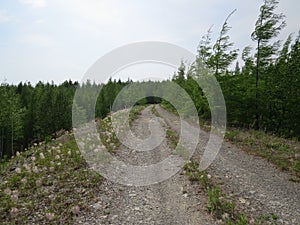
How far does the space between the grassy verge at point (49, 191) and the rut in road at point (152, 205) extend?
36 cm

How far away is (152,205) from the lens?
5238 millimetres

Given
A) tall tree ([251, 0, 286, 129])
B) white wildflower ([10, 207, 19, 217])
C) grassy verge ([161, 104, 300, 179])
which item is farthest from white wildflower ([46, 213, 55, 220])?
tall tree ([251, 0, 286, 129])

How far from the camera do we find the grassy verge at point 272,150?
7883 millimetres

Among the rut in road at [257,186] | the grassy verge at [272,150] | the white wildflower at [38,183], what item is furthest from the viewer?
the grassy verge at [272,150]

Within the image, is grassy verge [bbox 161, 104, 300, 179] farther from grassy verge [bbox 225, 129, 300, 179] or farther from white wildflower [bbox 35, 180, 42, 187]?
white wildflower [bbox 35, 180, 42, 187]

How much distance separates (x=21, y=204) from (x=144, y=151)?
5.21 metres

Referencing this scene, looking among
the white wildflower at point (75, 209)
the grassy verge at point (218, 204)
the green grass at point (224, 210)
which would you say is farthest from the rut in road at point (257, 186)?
the white wildflower at point (75, 209)

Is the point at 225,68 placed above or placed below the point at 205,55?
below

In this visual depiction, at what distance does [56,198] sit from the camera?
5379mm

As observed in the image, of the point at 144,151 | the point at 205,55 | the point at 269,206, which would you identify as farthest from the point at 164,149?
the point at 205,55

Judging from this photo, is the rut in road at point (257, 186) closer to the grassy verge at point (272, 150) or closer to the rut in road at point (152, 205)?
the grassy verge at point (272, 150)

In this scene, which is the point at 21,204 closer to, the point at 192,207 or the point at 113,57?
the point at 192,207

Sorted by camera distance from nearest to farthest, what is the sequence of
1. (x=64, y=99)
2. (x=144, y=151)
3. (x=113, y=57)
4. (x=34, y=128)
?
A: (x=113, y=57) < (x=144, y=151) < (x=34, y=128) < (x=64, y=99)

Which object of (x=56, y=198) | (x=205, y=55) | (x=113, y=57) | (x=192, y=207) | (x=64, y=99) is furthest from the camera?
(x=64, y=99)
